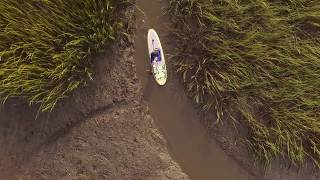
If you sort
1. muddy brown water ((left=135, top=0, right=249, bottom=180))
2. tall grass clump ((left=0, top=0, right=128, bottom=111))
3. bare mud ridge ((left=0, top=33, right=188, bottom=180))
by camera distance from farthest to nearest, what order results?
muddy brown water ((left=135, top=0, right=249, bottom=180))
bare mud ridge ((left=0, top=33, right=188, bottom=180))
tall grass clump ((left=0, top=0, right=128, bottom=111))

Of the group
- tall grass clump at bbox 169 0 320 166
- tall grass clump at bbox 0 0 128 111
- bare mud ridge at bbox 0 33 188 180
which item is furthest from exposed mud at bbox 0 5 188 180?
tall grass clump at bbox 169 0 320 166

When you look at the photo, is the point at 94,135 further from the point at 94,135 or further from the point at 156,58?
the point at 156,58

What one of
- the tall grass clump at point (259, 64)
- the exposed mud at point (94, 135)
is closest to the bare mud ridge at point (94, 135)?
the exposed mud at point (94, 135)

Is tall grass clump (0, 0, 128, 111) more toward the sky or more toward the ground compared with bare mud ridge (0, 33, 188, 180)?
more toward the sky

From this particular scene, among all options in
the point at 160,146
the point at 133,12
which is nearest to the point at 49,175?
the point at 160,146

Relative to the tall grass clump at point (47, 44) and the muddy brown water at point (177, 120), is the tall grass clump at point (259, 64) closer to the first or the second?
the muddy brown water at point (177, 120)

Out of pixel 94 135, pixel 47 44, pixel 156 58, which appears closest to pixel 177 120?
pixel 156 58

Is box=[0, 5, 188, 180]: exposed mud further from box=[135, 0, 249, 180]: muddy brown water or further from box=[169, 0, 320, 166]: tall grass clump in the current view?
box=[169, 0, 320, 166]: tall grass clump
